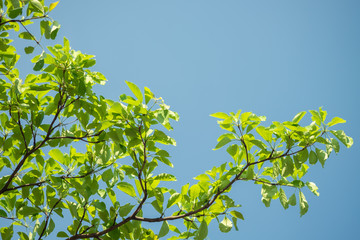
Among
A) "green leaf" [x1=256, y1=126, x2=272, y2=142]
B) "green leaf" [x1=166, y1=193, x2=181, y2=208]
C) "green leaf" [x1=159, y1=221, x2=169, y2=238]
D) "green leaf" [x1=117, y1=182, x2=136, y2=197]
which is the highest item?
"green leaf" [x1=256, y1=126, x2=272, y2=142]

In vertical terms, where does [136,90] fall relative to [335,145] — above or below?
above

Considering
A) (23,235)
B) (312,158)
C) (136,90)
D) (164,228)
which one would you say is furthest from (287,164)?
(23,235)

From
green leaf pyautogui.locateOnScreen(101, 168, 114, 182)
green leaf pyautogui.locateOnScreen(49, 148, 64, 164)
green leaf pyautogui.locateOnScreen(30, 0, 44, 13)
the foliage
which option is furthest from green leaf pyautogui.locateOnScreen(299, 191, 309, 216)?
green leaf pyautogui.locateOnScreen(30, 0, 44, 13)

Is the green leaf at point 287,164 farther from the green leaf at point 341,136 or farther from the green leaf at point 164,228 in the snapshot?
the green leaf at point 164,228

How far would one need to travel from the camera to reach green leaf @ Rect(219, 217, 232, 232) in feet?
6.87

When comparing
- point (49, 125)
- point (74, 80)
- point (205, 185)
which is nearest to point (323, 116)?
point (205, 185)

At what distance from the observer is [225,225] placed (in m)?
2.11

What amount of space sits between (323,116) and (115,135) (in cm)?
117

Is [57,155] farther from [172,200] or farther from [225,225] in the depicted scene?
[225,225]

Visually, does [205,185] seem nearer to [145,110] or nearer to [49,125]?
[145,110]

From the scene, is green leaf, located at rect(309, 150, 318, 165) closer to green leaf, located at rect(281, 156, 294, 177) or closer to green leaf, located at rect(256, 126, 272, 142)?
green leaf, located at rect(281, 156, 294, 177)

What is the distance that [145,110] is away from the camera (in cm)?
189

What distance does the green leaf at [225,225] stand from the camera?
Answer: 2.09 meters

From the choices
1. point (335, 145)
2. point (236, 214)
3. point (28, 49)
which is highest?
point (28, 49)
